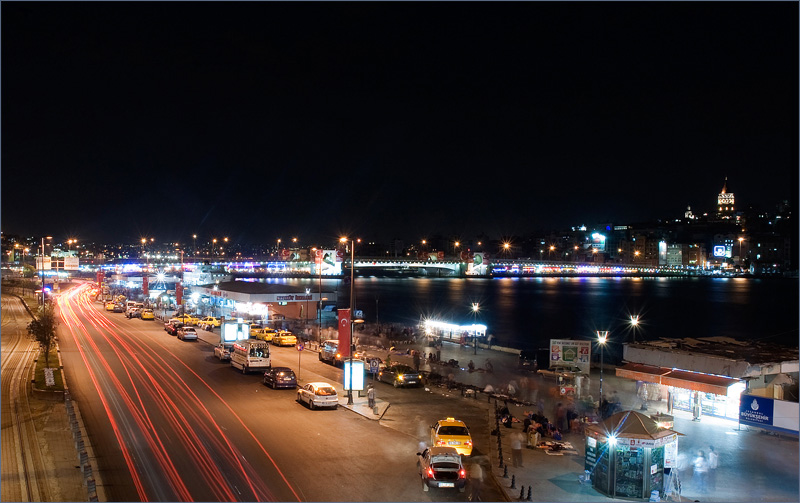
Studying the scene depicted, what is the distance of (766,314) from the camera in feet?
245

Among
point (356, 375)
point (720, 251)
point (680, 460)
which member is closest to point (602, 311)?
point (356, 375)

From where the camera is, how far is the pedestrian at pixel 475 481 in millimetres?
9570

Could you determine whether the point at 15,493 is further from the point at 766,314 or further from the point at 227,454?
the point at 766,314

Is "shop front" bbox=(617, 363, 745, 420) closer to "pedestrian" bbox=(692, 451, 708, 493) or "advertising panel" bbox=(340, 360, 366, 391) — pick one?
"pedestrian" bbox=(692, 451, 708, 493)

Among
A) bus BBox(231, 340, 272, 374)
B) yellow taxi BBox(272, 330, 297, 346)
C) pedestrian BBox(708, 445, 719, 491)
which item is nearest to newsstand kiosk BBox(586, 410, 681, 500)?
pedestrian BBox(708, 445, 719, 491)

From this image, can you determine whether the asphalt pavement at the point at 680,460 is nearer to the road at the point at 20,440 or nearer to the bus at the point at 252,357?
the road at the point at 20,440

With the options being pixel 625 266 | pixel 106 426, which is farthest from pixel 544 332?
pixel 625 266

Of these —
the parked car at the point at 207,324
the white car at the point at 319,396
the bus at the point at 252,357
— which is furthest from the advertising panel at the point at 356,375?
the parked car at the point at 207,324

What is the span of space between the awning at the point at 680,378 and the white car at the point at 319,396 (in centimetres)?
718

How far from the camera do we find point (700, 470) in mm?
11000

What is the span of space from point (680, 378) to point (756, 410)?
1.74 metres

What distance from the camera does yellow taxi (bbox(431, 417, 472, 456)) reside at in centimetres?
1145

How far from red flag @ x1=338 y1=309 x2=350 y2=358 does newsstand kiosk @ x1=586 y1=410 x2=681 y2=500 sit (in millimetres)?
11750

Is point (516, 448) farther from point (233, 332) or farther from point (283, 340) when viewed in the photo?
point (283, 340)
